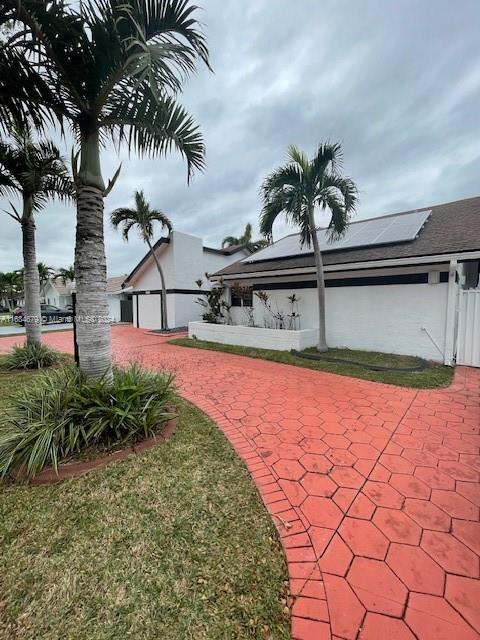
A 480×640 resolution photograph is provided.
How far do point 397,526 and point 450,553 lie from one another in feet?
1.07

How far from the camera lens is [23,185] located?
596cm

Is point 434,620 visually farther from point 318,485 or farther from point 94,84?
point 94,84

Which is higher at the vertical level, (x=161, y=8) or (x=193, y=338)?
(x=161, y=8)

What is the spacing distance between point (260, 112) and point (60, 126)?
5.82 m

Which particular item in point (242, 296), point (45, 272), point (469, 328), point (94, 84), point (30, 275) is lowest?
point (469, 328)

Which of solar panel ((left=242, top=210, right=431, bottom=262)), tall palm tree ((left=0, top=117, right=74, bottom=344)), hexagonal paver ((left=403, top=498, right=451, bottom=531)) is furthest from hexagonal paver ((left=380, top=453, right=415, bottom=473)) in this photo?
tall palm tree ((left=0, top=117, right=74, bottom=344))

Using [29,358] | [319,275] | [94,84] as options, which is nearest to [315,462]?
[94,84]

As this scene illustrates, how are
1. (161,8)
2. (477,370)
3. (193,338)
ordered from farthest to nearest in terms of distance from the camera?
(193,338), (477,370), (161,8)

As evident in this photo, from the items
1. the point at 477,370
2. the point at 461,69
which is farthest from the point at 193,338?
the point at 461,69

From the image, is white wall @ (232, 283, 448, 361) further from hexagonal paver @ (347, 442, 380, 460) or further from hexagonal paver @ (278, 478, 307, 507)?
hexagonal paver @ (278, 478, 307, 507)

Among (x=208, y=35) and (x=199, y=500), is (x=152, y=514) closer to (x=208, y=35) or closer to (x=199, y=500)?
(x=199, y=500)

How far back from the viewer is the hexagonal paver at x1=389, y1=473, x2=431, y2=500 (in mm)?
2392

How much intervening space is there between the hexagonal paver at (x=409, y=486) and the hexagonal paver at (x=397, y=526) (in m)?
0.30

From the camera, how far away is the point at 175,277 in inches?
572
